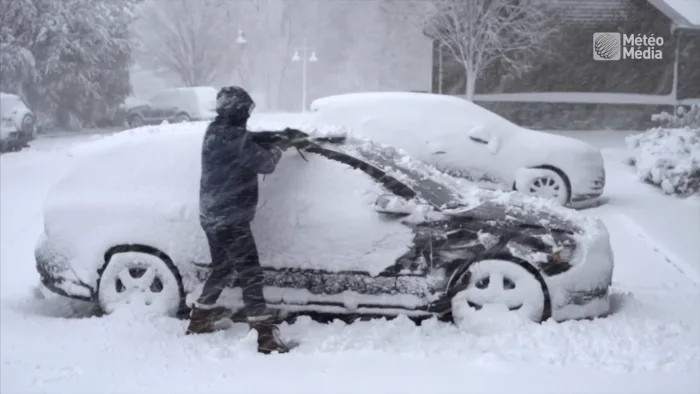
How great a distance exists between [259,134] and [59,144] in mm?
2914

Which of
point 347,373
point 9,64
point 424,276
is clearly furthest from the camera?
point 9,64

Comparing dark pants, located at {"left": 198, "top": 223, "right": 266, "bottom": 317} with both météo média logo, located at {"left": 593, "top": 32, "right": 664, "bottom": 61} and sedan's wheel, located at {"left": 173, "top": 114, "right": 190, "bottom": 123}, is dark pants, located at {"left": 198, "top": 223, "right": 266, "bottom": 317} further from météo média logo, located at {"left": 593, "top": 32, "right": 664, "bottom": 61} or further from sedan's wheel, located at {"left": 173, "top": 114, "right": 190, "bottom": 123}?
météo média logo, located at {"left": 593, "top": 32, "right": 664, "bottom": 61}

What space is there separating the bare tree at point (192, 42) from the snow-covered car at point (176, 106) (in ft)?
0.42

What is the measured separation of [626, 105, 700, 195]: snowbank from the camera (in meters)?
4.21

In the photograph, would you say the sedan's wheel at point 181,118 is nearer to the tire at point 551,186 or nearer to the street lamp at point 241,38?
the street lamp at point 241,38

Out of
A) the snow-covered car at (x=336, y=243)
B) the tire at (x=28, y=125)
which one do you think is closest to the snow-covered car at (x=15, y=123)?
the tire at (x=28, y=125)

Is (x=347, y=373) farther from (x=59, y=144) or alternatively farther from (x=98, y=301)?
(x=59, y=144)

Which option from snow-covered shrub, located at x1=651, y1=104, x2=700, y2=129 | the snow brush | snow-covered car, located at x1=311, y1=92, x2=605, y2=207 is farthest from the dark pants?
snow-covered shrub, located at x1=651, y1=104, x2=700, y2=129

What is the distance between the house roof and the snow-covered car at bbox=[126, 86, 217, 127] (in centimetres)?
251

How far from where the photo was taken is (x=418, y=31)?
4.25 meters

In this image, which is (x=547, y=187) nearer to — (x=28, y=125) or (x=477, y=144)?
(x=477, y=144)

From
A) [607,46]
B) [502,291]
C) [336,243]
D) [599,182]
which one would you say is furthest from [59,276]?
[599,182]

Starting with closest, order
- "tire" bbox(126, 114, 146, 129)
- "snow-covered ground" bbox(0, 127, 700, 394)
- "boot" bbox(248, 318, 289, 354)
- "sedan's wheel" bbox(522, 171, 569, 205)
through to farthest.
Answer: "snow-covered ground" bbox(0, 127, 700, 394) → "boot" bbox(248, 318, 289, 354) → "tire" bbox(126, 114, 146, 129) → "sedan's wheel" bbox(522, 171, 569, 205)

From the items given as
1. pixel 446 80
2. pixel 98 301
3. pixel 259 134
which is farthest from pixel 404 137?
pixel 98 301
